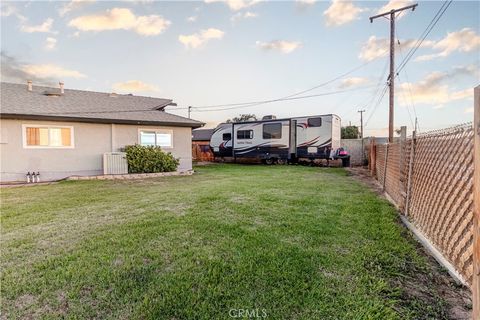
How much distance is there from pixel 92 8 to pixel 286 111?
1938cm

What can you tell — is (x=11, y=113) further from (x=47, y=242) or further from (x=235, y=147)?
(x=235, y=147)

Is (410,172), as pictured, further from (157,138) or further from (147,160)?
(157,138)

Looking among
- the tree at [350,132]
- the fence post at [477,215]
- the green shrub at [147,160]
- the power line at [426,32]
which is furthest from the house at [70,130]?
the tree at [350,132]

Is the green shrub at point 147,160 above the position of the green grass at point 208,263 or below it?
above

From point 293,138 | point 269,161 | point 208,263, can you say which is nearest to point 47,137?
point 208,263

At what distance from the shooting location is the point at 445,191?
311 cm

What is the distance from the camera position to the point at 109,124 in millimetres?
11836

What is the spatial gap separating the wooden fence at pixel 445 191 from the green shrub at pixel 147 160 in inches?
397

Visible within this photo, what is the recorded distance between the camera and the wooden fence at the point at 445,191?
2574 mm

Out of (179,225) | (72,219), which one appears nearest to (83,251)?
(179,225)

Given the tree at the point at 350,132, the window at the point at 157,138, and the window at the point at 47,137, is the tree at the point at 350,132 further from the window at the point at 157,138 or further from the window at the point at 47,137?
the window at the point at 47,137

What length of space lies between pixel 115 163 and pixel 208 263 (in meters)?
9.98

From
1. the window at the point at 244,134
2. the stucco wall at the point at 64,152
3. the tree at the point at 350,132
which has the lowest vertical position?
the stucco wall at the point at 64,152

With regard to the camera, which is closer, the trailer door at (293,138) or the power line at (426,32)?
the power line at (426,32)
